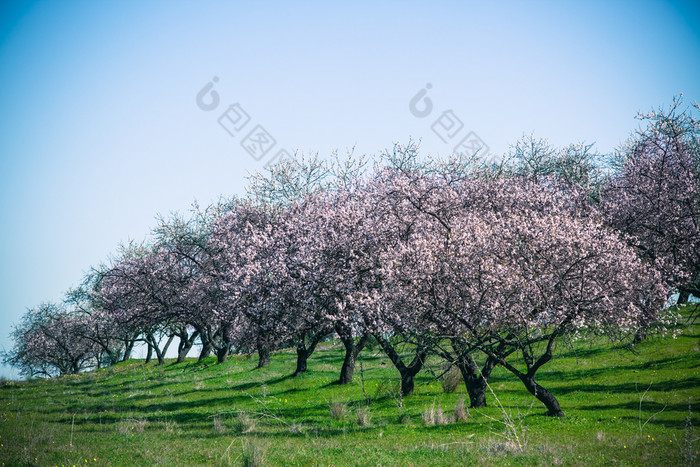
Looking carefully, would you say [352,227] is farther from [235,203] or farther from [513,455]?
[235,203]

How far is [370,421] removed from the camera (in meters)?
18.1

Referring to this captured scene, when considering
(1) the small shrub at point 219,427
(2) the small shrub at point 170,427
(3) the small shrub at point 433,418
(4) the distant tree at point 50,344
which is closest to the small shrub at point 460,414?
(3) the small shrub at point 433,418

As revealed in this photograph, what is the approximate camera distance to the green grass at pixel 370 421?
12915mm

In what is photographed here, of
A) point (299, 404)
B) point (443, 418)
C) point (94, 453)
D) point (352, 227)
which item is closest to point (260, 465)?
point (94, 453)

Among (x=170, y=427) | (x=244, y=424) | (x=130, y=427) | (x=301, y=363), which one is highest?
(x=130, y=427)

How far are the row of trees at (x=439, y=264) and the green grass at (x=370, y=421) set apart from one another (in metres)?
1.87

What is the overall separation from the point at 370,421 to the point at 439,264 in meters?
6.71

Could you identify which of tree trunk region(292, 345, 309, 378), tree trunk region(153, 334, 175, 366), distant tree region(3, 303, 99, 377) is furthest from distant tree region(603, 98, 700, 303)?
distant tree region(3, 303, 99, 377)

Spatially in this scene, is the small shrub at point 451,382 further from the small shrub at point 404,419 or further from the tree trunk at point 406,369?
the small shrub at point 404,419

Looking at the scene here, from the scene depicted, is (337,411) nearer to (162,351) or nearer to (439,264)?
(439,264)

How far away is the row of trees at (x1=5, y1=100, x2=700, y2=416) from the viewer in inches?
714

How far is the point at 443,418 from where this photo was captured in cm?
1766

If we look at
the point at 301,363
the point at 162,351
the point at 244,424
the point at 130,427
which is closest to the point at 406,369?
the point at 244,424

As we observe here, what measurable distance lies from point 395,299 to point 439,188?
9.08 meters
